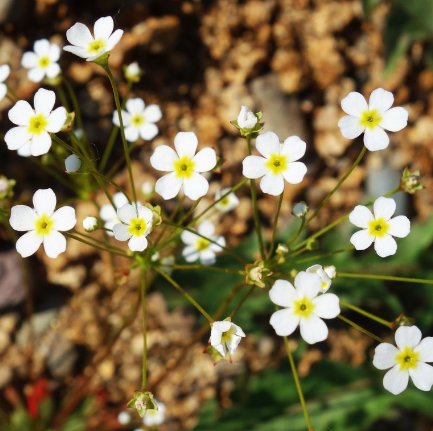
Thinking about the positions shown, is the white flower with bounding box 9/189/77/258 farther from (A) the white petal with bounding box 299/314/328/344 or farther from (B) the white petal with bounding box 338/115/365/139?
(B) the white petal with bounding box 338/115/365/139

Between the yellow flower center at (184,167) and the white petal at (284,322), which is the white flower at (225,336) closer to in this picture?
the white petal at (284,322)

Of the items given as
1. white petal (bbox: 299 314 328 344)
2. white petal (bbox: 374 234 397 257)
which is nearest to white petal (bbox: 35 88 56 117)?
white petal (bbox: 299 314 328 344)

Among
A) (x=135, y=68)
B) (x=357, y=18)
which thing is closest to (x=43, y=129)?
(x=135, y=68)

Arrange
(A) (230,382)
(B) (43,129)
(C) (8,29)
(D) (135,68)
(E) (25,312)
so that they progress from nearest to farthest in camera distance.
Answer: (B) (43,129)
(D) (135,68)
(C) (8,29)
(E) (25,312)
(A) (230,382)

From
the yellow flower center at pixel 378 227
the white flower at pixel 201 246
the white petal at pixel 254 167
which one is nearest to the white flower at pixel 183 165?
the white petal at pixel 254 167

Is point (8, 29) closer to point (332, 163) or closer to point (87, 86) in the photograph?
point (87, 86)

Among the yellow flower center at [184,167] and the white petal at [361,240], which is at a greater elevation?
the yellow flower center at [184,167]

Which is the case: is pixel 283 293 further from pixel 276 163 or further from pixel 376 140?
pixel 376 140

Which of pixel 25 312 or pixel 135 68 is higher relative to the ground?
pixel 135 68
